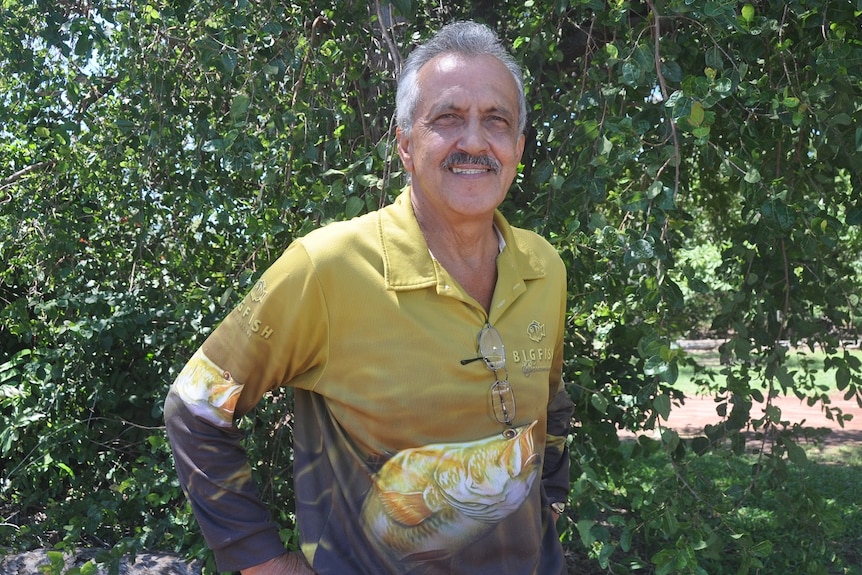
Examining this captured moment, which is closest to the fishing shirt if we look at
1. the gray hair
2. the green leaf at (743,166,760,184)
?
the gray hair

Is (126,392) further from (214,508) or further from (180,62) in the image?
(214,508)

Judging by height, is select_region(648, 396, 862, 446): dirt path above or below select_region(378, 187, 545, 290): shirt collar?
below

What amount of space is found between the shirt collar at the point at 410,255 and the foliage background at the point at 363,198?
590 mm

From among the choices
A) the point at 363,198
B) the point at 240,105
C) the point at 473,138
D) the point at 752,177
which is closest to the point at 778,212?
the point at 752,177

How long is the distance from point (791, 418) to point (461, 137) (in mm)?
8413

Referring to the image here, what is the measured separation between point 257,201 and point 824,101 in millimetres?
1931

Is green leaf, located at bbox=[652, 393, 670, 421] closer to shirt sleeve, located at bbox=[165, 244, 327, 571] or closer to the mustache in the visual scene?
the mustache

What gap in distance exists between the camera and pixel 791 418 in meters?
9.38

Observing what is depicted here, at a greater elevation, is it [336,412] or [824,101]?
[824,101]

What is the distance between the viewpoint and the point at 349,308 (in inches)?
71.7

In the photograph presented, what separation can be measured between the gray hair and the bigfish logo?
2.32 feet

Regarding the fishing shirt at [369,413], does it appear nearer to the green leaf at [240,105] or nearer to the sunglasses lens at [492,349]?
the sunglasses lens at [492,349]

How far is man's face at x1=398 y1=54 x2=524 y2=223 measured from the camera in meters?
1.94

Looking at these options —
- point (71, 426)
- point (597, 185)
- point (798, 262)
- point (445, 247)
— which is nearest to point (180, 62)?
point (71, 426)
